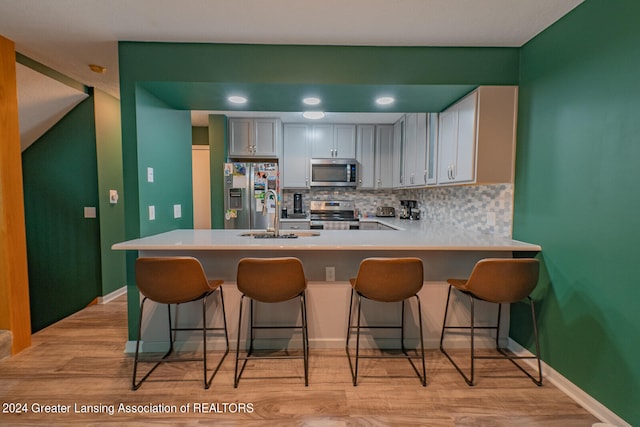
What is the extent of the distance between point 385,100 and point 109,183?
10.7ft

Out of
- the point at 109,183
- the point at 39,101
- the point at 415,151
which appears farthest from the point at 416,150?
the point at 39,101

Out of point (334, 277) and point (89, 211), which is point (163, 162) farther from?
point (334, 277)

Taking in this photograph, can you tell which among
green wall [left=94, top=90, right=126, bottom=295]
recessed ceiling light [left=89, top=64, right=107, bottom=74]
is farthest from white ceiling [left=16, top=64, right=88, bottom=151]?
recessed ceiling light [left=89, top=64, right=107, bottom=74]

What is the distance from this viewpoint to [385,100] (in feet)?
8.67

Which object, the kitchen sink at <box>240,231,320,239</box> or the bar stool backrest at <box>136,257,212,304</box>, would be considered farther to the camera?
the kitchen sink at <box>240,231,320,239</box>

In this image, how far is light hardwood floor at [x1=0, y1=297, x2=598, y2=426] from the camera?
5.38 feet

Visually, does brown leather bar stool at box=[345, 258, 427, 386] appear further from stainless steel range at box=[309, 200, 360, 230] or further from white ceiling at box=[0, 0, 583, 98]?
stainless steel range at box=[309, 200, 360, 230]

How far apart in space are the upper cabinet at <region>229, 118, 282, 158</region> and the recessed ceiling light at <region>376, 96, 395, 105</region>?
213 centimetres

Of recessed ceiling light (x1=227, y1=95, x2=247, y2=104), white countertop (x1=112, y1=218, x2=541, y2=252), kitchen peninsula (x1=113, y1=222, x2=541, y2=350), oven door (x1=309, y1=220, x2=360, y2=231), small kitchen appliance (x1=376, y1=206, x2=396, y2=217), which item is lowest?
kitchen peninsula (x1=113, y1=222, x2=541, y2=350)

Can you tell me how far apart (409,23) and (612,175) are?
148 cm

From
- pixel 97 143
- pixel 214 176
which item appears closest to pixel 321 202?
pixel 214 176

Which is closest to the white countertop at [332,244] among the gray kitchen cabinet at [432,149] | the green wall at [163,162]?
the green wall at [163,162]

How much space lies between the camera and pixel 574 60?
70.6 inches

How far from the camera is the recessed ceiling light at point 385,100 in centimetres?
258
